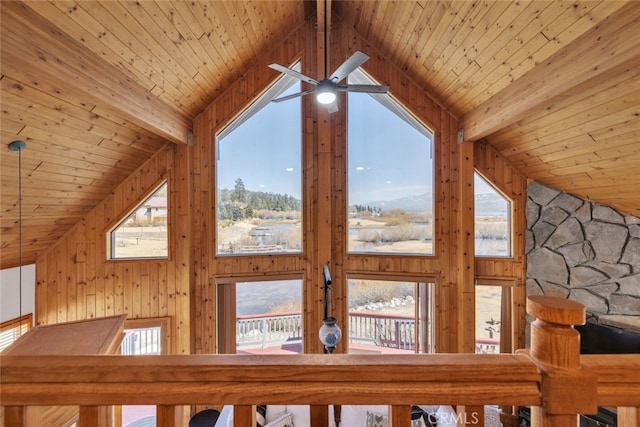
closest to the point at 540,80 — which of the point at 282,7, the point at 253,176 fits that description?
the point at 282,7

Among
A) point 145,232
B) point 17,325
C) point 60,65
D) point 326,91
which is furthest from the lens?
point 145,232

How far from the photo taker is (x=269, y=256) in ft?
15.3

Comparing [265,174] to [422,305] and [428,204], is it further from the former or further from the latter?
[422,305]

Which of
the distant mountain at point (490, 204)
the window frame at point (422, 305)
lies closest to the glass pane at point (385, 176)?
the window frame at point (422, 305)

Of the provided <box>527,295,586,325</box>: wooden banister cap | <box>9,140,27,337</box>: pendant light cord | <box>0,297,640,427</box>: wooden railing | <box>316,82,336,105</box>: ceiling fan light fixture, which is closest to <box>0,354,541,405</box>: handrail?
<box>0,297,640,427</box>: wooden railing

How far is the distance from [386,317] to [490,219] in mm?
2391

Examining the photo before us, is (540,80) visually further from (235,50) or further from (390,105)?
(235,50)

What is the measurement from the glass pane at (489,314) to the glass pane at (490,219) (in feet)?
2.06

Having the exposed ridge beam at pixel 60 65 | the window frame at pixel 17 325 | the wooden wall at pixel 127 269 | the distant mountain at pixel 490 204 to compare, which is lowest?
the window frame at pixel 17 325

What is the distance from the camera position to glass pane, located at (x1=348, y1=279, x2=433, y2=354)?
15.3 ft

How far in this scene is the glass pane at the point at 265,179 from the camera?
4.68m

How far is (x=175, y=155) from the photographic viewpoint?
14.4ft

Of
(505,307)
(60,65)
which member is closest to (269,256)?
(60,65)

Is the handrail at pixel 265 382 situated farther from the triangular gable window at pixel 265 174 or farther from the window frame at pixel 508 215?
the window frame at pixel 508 215
